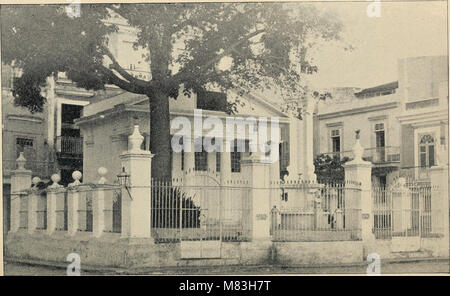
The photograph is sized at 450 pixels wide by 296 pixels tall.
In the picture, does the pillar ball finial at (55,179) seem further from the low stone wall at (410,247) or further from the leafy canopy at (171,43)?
the low stone wall at (410,247)

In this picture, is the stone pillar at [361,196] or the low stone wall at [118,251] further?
the stone pillar at [361,196]

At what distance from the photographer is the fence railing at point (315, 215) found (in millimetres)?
17609

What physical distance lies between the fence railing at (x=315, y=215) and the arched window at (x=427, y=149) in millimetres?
1308

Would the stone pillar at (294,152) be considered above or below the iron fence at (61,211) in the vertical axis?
above

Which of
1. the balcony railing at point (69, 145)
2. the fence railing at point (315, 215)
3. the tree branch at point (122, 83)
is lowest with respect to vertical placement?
the fence railing at point (315, 215)

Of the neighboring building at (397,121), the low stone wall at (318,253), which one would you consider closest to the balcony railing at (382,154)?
the neighboring building at (397,121)

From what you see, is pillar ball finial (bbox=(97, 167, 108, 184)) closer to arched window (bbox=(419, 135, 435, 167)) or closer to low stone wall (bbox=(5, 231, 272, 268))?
low stone wall (bbox=(5, 231, 272, 268))

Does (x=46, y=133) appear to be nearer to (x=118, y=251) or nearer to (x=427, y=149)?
(x=118, y=251)

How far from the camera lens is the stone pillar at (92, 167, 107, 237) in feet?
55.6

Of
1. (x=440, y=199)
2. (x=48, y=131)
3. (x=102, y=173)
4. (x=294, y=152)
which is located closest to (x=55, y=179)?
(x=48, y=131)

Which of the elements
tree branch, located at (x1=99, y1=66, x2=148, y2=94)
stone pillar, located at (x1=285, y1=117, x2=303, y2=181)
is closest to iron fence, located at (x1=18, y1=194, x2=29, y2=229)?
tree branch, located at (x1=99, y1=66, x2=148, y2=94)

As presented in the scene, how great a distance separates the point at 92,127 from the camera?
1747 cm

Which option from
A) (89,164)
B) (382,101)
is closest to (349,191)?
(382,101)

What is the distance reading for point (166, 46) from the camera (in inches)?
671
